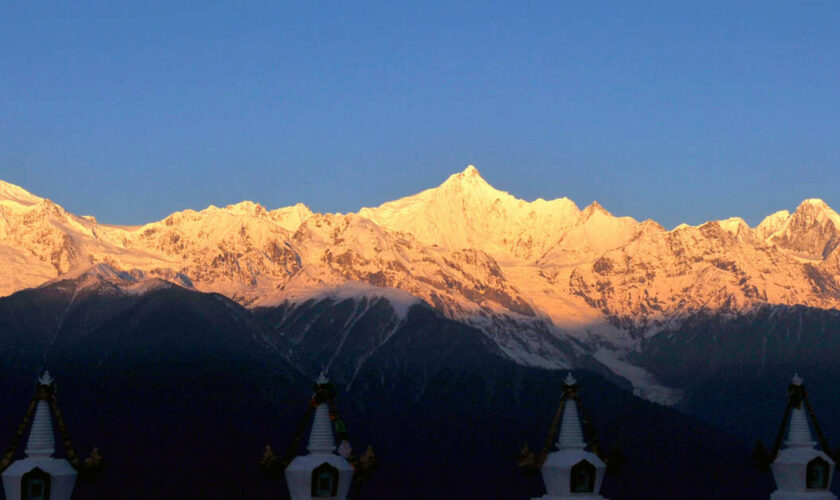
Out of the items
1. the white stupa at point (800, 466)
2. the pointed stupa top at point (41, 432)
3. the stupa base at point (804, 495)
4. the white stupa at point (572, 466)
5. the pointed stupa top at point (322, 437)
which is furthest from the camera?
the white stupa at point (800, 466)

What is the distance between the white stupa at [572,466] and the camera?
95.7 m

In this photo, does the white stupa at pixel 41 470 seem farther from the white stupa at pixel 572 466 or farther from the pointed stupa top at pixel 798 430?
the pointed stupa top at pixel 798 430

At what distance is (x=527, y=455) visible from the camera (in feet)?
315

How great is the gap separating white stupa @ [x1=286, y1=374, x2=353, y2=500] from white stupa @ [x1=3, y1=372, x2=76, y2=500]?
11062mm

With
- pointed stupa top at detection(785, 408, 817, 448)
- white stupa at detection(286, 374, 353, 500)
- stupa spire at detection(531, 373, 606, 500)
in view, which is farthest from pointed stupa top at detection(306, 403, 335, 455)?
pointed stupa top at detection(785, 408, 817, 448)

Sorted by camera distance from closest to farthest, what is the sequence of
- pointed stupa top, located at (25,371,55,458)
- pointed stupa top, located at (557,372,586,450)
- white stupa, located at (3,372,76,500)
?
white stupa, located at (3,372,76,500), pointed stupa top, located at (25,371,55,458), pointed stupa top, located at (557,372,586,450)

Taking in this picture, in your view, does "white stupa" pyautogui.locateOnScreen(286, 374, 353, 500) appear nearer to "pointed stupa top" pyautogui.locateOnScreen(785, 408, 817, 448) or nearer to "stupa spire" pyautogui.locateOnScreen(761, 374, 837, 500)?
"stupa spire" pyautogui.locateOnScreen(761, 374, 837, 500)

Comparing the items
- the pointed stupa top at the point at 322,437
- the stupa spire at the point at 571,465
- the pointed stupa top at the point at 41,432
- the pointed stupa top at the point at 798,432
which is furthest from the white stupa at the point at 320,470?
the pointed stupa top at the point at 798,432

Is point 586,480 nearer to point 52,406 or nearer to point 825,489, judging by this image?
point 825,489

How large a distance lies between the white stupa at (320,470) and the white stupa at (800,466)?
22637 millimetres

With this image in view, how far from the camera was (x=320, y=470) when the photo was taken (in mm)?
93375

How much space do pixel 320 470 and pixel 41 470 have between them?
1351 centimetres

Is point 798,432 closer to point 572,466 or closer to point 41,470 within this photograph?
point 572,466

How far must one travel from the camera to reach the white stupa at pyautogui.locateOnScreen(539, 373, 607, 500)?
9569 cm
